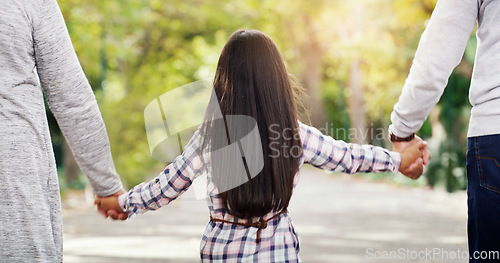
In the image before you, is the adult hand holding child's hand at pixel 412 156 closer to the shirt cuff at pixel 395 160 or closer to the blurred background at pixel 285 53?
the shirt cuff at pixel 395 160

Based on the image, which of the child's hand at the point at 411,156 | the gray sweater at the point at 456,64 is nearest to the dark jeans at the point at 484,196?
the gray sweater at the point at 456,64

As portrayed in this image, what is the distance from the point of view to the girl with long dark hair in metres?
2.61

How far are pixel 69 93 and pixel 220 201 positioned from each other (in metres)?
0.73

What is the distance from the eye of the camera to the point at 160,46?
20.5 metres

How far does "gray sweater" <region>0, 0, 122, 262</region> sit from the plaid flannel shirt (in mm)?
554

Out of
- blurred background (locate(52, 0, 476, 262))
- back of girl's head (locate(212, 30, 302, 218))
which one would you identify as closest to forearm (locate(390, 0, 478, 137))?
back of girl's head (locate(212, 30, 302, 218))

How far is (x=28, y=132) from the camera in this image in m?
2.25

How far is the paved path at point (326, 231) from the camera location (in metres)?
6.55

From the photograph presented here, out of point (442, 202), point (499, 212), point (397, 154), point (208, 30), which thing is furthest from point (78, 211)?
point (208, 30)

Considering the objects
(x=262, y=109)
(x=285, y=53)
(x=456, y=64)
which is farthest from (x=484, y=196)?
(x=285, y=53)

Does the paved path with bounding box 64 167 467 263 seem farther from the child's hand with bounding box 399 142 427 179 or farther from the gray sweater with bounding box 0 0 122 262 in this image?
the gray sweater with bounding box 0 0 122 262

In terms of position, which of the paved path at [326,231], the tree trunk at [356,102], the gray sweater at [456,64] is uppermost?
the gray sweater at [456,64]

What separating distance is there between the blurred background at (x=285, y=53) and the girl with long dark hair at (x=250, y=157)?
554 cm

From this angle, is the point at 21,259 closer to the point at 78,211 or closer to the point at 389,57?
the point at 78,211
